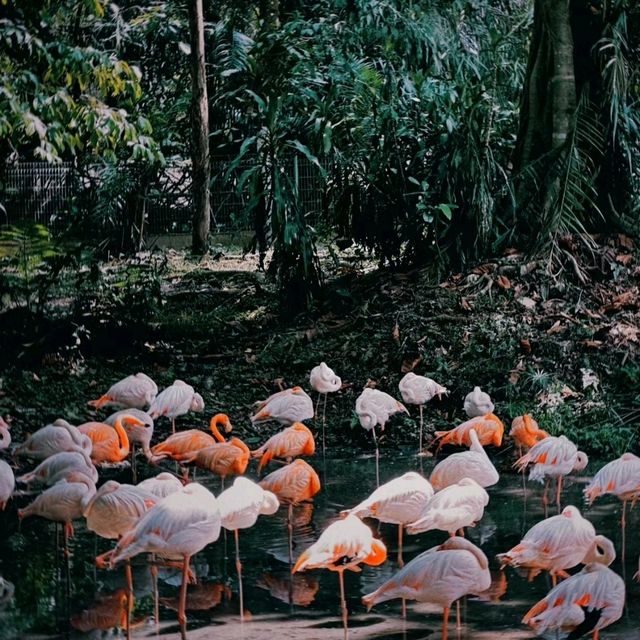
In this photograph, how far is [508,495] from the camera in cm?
720

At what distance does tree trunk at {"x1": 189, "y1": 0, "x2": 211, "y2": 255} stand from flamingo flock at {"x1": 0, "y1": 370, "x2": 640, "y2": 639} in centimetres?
694

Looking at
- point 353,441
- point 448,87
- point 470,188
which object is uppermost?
point 448,87

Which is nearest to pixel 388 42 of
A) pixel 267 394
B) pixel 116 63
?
pixel 116 63

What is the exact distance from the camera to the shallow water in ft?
16.1

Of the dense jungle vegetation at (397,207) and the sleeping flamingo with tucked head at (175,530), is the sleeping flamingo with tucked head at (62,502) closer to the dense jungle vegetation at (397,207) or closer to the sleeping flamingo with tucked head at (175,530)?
the sleeping flamingo with tucked head at (175,530)

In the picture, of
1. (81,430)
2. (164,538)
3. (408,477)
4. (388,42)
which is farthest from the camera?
(388,42)

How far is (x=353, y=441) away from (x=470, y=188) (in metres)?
3.12

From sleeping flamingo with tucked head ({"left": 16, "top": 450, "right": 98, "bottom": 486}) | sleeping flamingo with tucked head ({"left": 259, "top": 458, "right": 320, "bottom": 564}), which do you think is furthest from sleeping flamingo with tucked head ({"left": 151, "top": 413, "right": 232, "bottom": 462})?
sleeping flamingo with tucked head ({"left": 259, "top": 458, "right": 320, "bottom": 564})

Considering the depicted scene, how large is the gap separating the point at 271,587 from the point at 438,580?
114 cm

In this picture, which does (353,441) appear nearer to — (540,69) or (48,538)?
(48,538)

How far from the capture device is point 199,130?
565 inches

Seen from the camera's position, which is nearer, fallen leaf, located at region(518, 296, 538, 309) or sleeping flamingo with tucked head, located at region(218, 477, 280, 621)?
sleeping flamingo with tucked head, located at region(218, 477, 280, 621)

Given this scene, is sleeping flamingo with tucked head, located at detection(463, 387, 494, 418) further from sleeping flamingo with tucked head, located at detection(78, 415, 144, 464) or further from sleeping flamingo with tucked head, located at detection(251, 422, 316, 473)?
sleeping flamingo with tucked head, located at detection(78, 415, 144, 464)

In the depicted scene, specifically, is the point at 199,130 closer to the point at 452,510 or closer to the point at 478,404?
the point at 478,404
